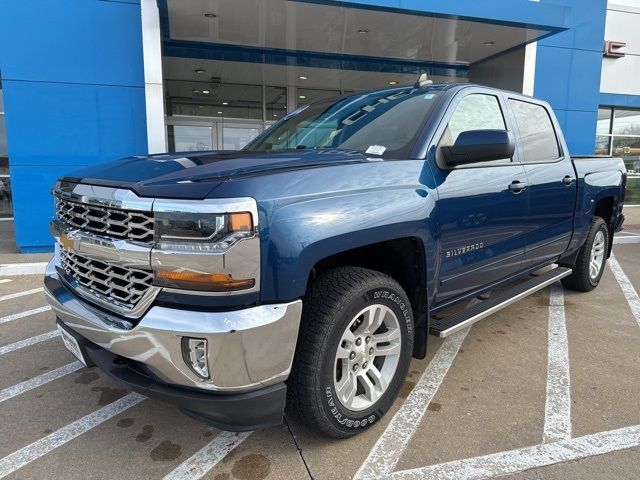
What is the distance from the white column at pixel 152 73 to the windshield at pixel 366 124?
155 inches

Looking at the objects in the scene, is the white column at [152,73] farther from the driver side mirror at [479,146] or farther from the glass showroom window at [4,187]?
the glass showroom window at [4,187]

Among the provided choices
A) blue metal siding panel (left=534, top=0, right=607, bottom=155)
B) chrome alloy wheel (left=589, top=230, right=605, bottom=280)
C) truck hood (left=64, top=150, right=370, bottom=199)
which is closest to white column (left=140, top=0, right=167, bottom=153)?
truck hood (left=64, top=150, right=370, bottom=199)

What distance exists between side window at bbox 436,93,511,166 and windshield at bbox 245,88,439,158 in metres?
0.19

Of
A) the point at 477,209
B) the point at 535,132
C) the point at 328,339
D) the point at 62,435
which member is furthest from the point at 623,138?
the point at 62,435

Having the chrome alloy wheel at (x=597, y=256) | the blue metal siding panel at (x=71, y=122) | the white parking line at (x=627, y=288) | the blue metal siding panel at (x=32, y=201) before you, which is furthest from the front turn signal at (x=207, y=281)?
the blue metal siding panel at (x=32, y=201)

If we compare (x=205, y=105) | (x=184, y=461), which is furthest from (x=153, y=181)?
(x=205, y=105)

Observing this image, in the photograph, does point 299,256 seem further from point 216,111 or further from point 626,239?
point 216,111

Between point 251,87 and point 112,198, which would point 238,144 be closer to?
point 251,87

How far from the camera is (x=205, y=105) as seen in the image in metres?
12.3

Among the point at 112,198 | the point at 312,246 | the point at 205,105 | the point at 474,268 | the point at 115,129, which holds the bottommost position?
the point at 474,268

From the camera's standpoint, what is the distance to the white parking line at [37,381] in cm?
308

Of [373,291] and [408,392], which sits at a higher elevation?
[373,291]

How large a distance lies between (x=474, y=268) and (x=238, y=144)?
412 inches

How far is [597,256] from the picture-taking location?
214 inches
